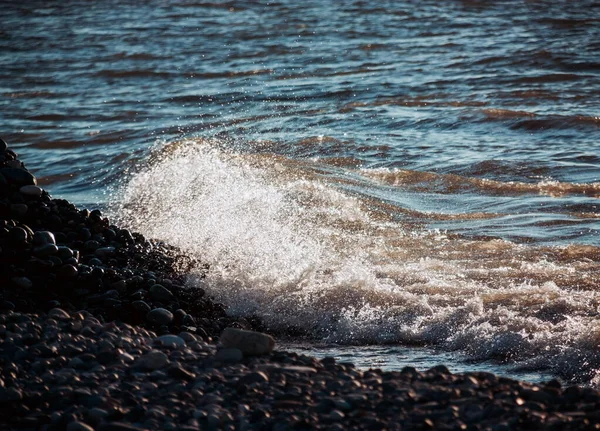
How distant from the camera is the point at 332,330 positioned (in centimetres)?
589

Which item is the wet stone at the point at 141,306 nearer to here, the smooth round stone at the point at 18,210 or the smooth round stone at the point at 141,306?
the smooth round stone at the point at 141,306

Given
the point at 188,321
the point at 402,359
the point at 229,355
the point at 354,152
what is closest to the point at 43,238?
the point at 188,321

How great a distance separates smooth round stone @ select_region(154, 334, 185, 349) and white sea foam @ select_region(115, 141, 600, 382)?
145cm

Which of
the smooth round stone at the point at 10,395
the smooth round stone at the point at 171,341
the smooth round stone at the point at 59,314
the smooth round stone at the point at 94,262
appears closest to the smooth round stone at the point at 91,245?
the smooth round stone at the point at 94,262

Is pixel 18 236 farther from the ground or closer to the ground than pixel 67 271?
farther from the ground

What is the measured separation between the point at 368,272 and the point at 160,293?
1535 millimetres

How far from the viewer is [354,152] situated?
35.5 feet

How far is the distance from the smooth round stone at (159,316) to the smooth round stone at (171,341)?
88cm

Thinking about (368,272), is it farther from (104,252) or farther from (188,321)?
(104,252)

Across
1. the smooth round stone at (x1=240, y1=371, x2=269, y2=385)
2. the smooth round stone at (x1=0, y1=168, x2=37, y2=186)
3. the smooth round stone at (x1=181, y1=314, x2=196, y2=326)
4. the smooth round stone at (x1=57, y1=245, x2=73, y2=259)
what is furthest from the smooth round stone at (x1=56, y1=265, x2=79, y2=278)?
the smooth round stone at (x1=240, y1=371, x2=269, y2=385)

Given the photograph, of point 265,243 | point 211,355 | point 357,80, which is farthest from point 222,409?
point 357,80

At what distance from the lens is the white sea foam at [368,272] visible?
219 inches

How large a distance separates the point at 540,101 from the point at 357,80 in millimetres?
3030

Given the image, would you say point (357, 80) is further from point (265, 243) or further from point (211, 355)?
point (211, 355)
